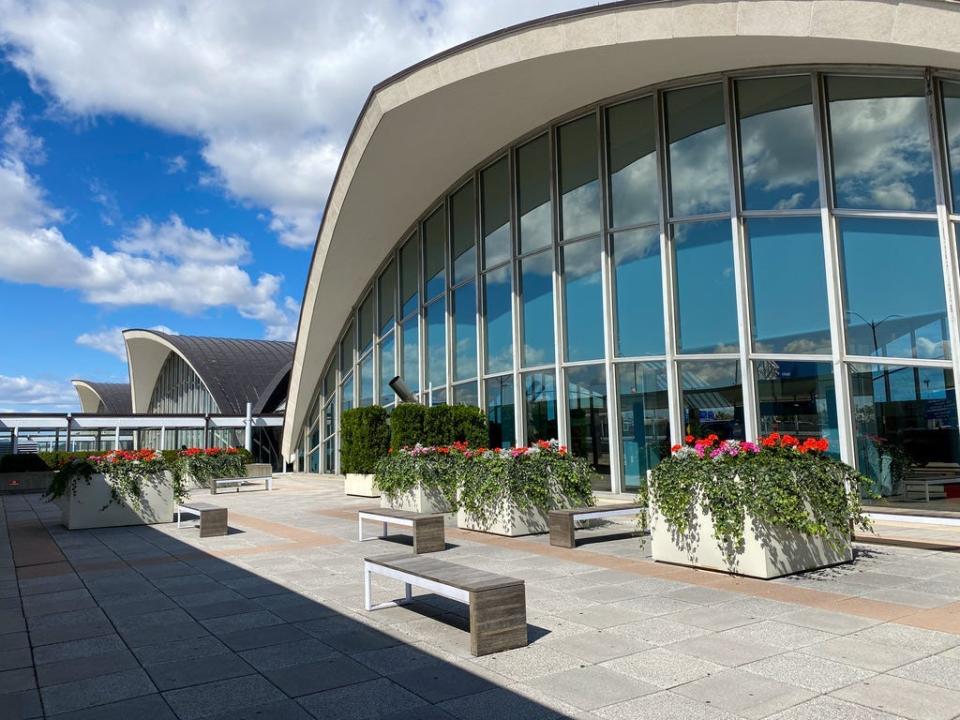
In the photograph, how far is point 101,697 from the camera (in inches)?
170

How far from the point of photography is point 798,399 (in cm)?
1238

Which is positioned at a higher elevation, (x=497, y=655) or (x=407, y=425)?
(x=407, y=425)

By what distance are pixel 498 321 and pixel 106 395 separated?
52.6 m

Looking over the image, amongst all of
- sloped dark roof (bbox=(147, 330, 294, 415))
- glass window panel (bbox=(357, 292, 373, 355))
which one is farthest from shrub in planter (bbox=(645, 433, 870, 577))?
sloped dark roof (bbox=(147, 330, 294, 415))

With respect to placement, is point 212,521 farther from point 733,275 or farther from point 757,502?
point 733,275

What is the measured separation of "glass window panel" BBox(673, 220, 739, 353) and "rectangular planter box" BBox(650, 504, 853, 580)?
6131 millimetres

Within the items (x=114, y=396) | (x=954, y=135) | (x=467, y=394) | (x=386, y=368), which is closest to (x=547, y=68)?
(x=954, y=135)

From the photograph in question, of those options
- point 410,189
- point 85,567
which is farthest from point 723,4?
point 85,567

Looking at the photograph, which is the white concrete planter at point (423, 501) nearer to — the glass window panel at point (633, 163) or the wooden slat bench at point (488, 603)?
the glass window panel at point (633, 163)

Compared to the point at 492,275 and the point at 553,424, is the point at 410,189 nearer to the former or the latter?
the point at 492,275

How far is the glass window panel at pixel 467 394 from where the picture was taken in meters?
18.4

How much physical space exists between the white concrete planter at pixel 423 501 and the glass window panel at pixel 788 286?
20.0 ft

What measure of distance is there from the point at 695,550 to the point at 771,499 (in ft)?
3.54

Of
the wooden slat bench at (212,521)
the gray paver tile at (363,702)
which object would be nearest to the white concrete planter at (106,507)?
the wooden slat bench at (212,521)
